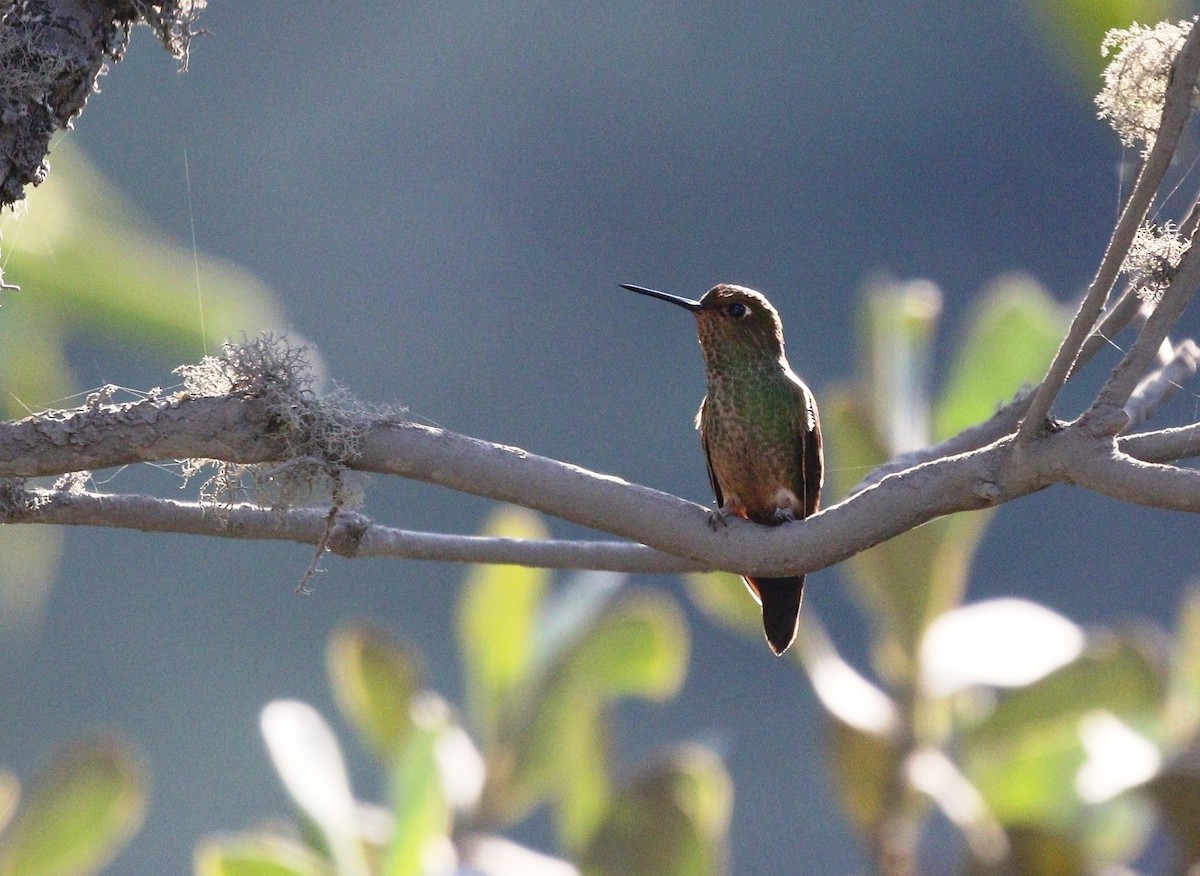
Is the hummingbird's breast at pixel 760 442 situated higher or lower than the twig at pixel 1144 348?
higher

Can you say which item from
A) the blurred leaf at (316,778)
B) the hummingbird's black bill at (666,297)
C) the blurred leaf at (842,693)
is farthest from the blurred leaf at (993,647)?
the blurred leaf at (316,778)

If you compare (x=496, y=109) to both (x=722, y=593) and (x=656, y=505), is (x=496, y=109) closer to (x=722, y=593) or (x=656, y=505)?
(x=722, y=593)

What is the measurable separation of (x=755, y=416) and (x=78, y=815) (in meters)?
1.93

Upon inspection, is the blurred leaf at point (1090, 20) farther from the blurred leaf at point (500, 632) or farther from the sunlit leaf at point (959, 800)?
the blurred leaf at point (500, 632)

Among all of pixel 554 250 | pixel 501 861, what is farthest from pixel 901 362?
pixel 554 250

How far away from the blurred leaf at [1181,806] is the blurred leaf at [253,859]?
186 centimetres

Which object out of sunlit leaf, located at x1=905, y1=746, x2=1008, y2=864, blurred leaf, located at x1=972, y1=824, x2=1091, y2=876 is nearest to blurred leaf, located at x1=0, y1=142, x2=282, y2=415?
sunlit leaf, located at x1=905, y1=746, x2=1008, y2=864

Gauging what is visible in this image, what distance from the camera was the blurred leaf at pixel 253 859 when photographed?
9.45ft

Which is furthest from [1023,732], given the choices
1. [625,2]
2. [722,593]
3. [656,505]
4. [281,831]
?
[625,2]

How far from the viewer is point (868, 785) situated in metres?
3.45

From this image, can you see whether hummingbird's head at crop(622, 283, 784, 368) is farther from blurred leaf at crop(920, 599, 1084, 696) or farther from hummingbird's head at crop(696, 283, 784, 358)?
blurred leaf at crop(920, 599, 1084, 696)

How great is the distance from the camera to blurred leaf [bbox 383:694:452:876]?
9.07 feet

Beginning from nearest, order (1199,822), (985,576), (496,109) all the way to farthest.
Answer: (1199,822), (985,576), (496,109)

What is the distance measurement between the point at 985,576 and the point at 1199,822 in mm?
4483
